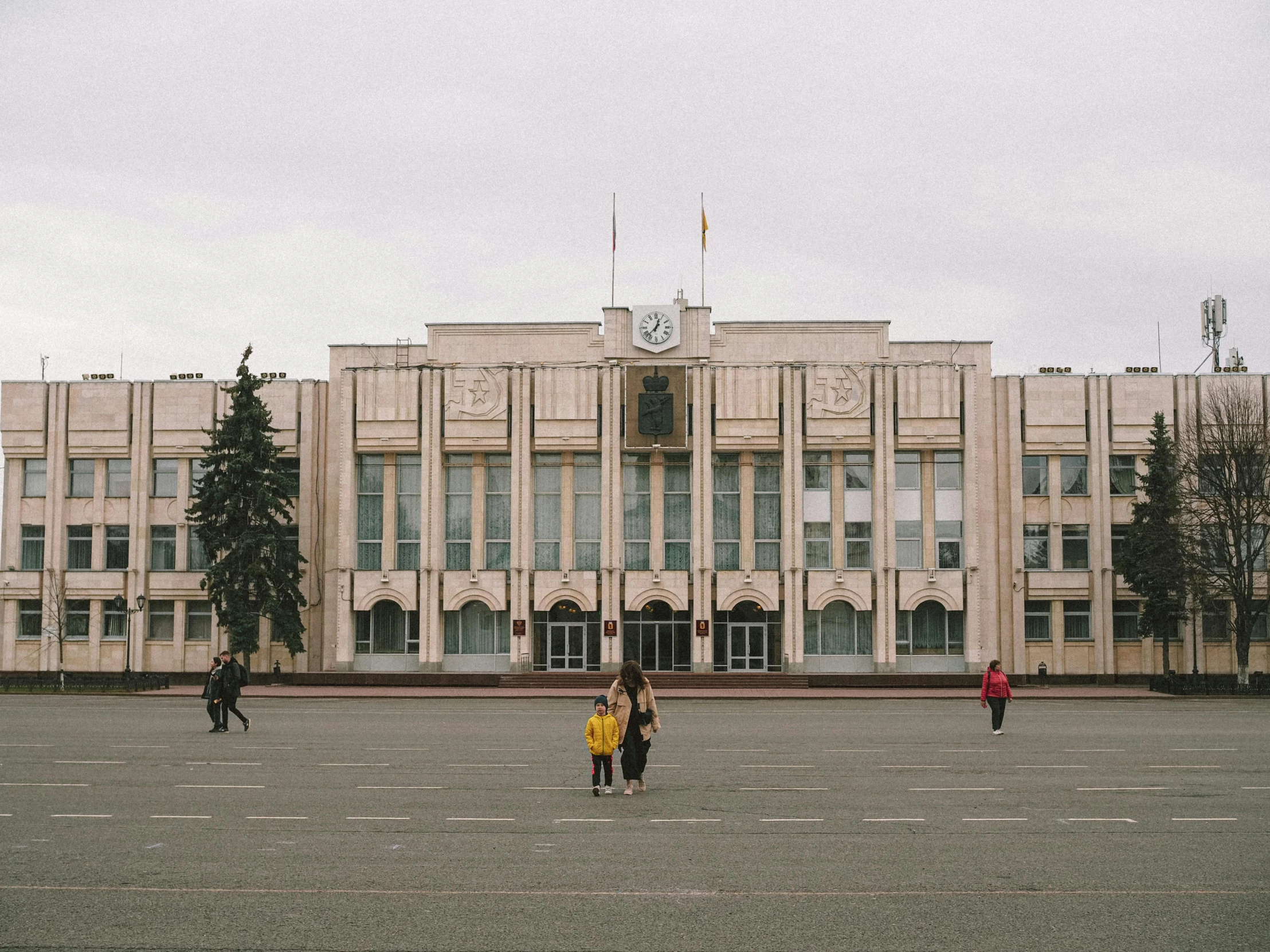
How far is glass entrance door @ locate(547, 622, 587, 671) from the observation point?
5225cm

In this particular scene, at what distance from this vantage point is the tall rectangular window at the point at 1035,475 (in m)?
53.3

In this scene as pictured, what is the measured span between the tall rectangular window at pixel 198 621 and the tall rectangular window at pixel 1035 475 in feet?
124

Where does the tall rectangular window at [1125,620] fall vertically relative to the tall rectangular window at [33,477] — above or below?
below

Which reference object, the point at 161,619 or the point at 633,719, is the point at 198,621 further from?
the point at 633,719

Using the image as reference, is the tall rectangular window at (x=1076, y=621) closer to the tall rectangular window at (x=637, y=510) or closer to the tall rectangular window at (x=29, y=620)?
the tall rectangular window at (x=637, y=510)

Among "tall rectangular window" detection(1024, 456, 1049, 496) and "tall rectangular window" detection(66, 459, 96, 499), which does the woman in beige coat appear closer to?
"tall rectangular window" detection(1024, 456, 1049, 496)

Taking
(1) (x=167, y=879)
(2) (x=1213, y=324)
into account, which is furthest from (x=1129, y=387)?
(1) (x=167, y=879)

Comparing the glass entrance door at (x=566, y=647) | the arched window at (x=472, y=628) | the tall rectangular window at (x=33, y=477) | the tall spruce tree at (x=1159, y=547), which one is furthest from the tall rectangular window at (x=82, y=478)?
the tall spruce tree at (x=1159, y=547)

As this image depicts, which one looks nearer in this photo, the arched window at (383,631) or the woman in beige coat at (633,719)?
the woman in beige coat at (633,719)

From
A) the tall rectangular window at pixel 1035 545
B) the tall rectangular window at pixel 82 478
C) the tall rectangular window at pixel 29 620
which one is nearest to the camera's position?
the tall rectangular window at pixel 1035 545

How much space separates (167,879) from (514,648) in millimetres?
40678

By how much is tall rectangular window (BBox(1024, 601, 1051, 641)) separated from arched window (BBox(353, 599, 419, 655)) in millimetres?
27411

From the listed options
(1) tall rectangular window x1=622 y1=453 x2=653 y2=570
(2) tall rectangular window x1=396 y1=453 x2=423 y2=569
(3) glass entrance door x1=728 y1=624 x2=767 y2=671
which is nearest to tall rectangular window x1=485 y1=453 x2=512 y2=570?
(2) tall rectangular window x1=396 y1=453 x2=423 y2=569

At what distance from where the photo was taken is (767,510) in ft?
172
